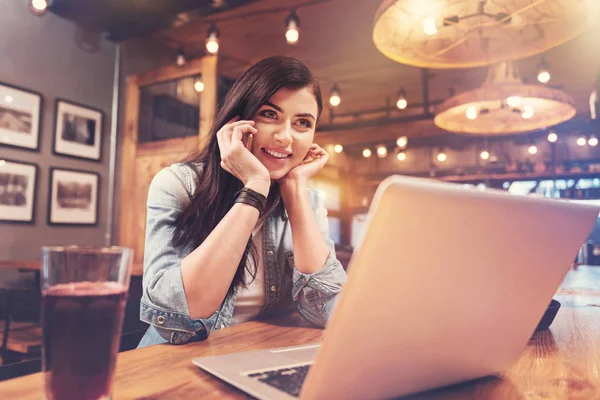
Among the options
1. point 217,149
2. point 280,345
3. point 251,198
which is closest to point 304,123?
point 217,149

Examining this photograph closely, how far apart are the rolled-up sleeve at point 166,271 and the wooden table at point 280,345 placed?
0.06 metres

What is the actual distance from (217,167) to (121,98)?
3.70 m

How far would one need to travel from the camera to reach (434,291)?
47 centimetres

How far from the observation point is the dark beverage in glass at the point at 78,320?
46cm

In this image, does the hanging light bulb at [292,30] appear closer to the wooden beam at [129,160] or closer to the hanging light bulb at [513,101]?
the hanging light bulb at [513,101]

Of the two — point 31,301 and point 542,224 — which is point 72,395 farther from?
point 31,301

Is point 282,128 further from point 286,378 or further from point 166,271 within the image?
point 286,378

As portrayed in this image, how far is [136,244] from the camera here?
13.8ft

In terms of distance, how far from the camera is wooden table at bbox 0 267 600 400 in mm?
559

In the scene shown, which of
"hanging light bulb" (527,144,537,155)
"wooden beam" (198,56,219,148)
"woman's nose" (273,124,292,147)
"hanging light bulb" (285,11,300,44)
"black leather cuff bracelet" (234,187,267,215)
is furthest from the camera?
"hanging light bulb" (527,144,537,155)

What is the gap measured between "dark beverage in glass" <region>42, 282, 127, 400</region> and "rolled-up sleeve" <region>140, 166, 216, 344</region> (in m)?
0.39

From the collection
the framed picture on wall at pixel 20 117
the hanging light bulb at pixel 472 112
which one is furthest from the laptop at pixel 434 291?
the framed picture on wall at pixel 20 117

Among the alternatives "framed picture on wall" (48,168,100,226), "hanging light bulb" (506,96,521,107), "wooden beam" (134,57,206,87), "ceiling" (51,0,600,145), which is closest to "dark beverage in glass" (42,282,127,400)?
"hanging light bulb" (506,96,521,107)

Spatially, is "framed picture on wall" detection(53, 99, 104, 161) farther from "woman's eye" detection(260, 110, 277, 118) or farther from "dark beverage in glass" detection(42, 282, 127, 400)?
"dark beverage in glass" detection(42, 282, 127, 400)
